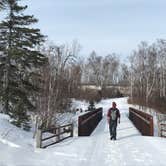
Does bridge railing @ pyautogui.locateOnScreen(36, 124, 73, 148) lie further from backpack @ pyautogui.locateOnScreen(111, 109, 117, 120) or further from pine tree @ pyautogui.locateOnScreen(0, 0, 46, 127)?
pine tree @ pyautogui.locateOnScreen(0, 0, 46, 127)

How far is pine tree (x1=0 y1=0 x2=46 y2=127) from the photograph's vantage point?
24.0 metres

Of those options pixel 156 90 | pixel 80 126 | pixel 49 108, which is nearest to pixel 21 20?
pixel 49 108

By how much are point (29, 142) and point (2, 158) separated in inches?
133

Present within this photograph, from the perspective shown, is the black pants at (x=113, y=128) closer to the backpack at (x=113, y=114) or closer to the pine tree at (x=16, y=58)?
the backpack at (x=113, y=114)

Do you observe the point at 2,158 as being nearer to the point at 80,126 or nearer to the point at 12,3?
the point at 80,126

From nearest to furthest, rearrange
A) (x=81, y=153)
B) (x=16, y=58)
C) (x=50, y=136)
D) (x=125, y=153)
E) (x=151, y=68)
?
(x=81, y=153) < (x=125, y=153) < (x=50, y=136) < (x=16, y=58) < (x=151, y=68)

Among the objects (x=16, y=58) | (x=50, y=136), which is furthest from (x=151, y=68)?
(x=50, y=136)

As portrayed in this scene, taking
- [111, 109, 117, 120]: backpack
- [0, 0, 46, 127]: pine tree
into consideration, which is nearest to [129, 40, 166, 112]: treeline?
[0, 0, 46, 127]: pine tree

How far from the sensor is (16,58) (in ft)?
79.3

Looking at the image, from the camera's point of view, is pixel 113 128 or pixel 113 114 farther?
pixel 113 114

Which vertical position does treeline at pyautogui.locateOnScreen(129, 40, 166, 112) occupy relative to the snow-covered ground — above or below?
above

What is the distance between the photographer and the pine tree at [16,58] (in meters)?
24.0

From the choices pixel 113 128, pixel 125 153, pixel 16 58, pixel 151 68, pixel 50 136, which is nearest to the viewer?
pixel 125 153

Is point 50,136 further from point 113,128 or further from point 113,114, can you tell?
point 113,114
